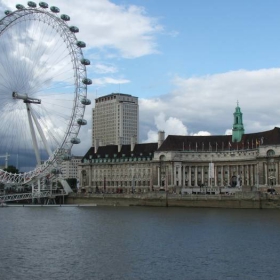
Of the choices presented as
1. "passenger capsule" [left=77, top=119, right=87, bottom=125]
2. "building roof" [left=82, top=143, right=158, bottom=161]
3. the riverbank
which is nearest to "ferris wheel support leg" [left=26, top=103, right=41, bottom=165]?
"passenger capsule" [left=77, top=119, right=87, bottom=125]

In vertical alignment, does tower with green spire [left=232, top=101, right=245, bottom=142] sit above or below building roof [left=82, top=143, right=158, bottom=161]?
above

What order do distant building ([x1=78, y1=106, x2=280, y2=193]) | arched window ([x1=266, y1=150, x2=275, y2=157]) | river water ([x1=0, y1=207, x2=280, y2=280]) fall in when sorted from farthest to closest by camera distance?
distant building ([x1=78, y1=106, x2=280, y2=193]) < arched window ([x1=266, y1=150, x2=275, y2=157]) < river water ([x1=0, y1=207, x2=280, y2=280])

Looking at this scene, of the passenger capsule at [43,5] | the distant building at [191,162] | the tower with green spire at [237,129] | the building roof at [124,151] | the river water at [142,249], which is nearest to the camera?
the river water at [142,249]

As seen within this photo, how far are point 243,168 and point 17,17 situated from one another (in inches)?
2469

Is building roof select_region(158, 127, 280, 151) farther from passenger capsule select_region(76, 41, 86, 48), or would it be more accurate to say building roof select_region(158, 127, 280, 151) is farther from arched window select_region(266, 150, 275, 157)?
passenger capsule select_region(76, 41, 86, 48)

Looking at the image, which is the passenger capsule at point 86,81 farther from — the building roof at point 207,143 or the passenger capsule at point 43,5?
the building roof at point 207,143

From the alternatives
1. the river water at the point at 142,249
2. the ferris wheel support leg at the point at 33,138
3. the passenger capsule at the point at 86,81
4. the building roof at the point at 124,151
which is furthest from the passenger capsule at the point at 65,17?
the building roof at the point at 124,151

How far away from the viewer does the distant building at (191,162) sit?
11200 cm

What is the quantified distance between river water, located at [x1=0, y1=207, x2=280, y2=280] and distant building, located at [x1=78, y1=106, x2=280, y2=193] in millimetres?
51975

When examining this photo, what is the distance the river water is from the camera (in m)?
33.3

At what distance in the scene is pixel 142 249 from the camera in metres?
41.5

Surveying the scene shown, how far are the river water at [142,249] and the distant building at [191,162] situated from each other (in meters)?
52.0

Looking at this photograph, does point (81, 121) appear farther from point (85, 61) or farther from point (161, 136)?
point (161, 136)

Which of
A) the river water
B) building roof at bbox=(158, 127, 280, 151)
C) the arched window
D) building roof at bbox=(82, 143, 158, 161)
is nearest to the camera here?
the river water
